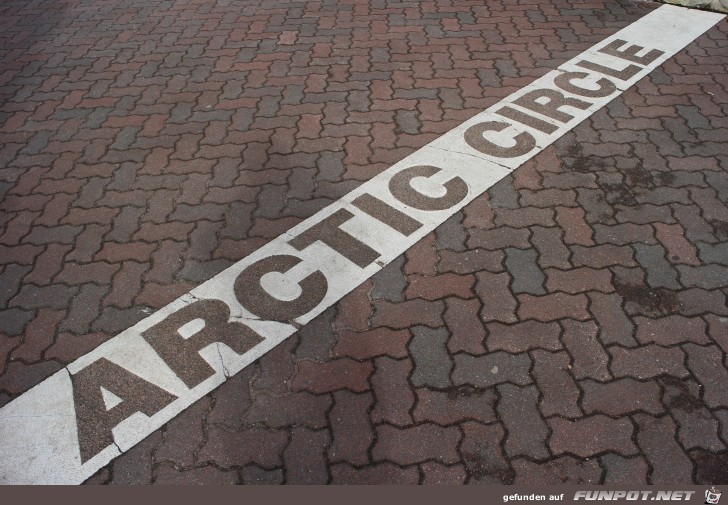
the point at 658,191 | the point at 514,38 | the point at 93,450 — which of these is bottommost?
the point at 93,450

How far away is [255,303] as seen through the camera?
12.4 ft

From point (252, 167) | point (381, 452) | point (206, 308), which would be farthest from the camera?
point (252, 167)

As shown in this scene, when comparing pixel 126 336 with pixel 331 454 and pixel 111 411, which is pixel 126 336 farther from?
pixel 331 454

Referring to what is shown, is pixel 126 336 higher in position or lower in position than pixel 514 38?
lower

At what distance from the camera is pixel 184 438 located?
3113mm

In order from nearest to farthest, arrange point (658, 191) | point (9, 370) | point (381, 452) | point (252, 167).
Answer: point (381, 452)
point (9, 370)
point (658, 191)
point (252, 167)

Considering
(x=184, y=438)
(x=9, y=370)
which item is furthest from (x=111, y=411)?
(x=9, y=370)

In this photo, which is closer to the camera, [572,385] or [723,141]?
[572,385]

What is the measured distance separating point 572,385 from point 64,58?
6588mm

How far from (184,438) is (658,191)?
3744 mm

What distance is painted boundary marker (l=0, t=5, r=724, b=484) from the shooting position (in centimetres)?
314

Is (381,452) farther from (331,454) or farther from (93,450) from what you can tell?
(93,450)

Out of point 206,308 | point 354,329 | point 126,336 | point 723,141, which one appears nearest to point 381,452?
point 354,329

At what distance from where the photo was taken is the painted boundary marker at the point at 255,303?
10.3ft
